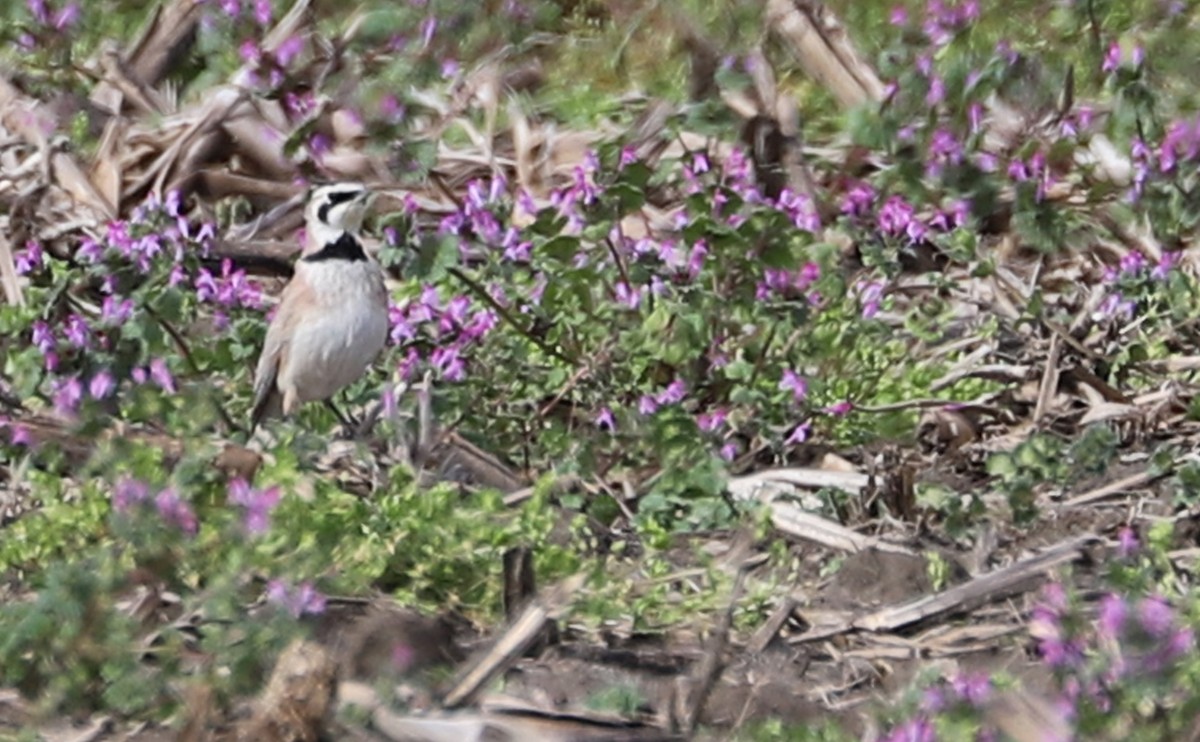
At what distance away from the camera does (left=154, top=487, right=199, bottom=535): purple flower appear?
4934 millimetres

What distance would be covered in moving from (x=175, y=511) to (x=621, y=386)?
212 cm

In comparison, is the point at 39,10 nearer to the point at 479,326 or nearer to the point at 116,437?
the point at 479,326

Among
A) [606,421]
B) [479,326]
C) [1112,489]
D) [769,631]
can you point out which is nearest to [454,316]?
[479,326]

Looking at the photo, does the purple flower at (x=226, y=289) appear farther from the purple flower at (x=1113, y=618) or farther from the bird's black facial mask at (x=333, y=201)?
the purple flower at (x=1113, y=618)

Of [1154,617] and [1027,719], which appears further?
[1154,617]

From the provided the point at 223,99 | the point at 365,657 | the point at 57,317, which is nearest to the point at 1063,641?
the point at 365,657

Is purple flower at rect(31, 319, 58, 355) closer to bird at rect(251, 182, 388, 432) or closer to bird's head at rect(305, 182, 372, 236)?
bird at rect(251, 182, 388, 432)

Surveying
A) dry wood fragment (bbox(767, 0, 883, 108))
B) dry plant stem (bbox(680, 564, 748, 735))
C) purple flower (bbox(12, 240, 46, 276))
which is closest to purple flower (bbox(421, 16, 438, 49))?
dry wood fragment (bbox(767, 0, 883, 108))

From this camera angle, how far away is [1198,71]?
6.98 metres

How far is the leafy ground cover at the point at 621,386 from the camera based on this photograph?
14.9 feet

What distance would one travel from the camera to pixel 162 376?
638cm

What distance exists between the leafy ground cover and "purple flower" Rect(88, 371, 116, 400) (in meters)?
0.06

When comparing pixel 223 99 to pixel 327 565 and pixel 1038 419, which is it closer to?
pixel 1038 419

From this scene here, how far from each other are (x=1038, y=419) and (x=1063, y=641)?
265 centimetres
